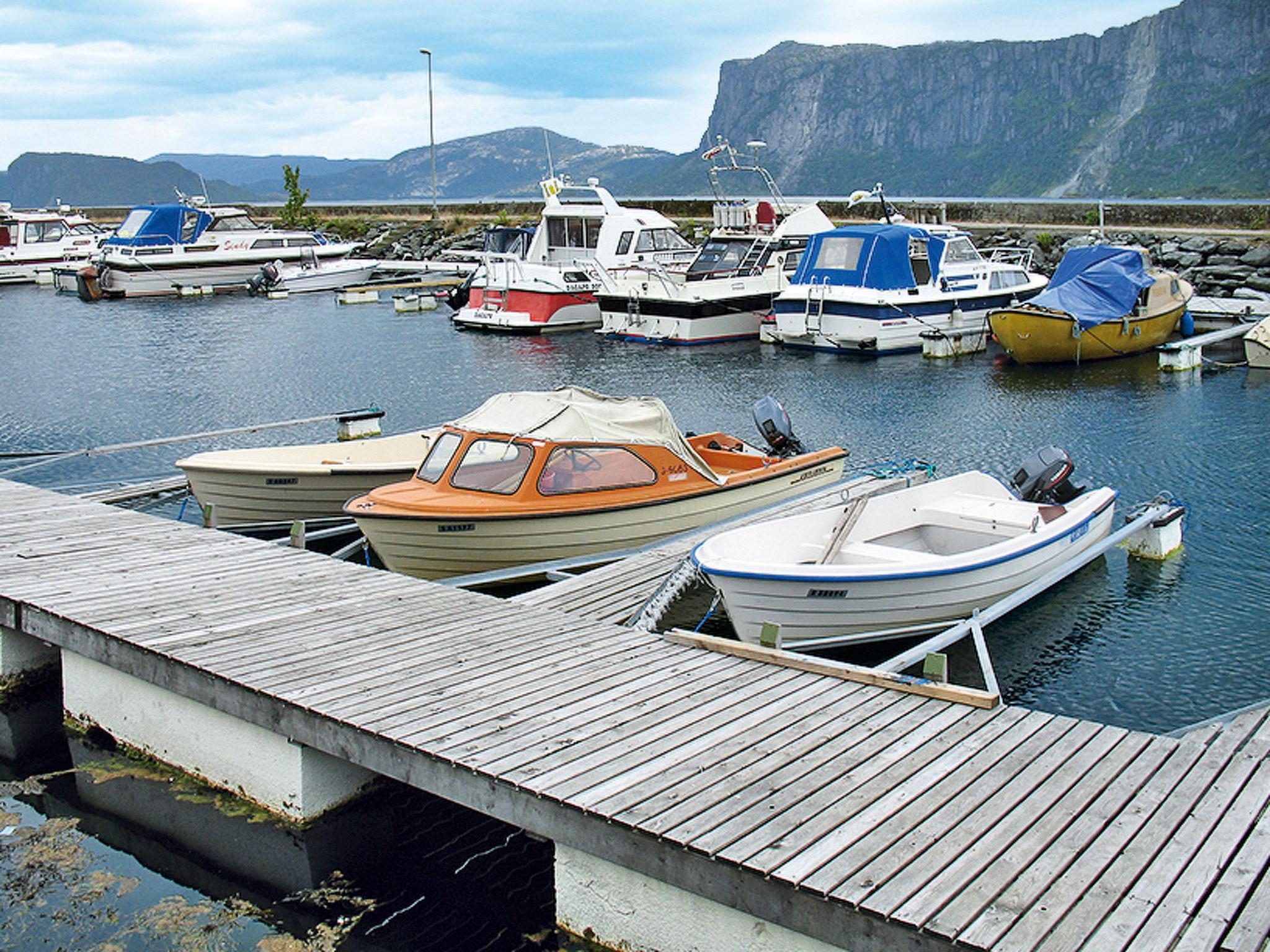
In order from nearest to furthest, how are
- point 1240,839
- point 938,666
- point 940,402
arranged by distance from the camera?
point 1240,839, point 938,666, point 940,402

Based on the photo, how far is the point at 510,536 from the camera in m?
11.7

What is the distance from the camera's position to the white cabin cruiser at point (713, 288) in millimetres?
30922

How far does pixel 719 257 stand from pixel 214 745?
26544mm

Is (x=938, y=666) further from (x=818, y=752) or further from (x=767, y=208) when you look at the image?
(x=767, y=208)

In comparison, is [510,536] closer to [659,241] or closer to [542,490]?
[542,490]

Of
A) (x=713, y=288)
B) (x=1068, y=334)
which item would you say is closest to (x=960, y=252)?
(x=1068, y=334)

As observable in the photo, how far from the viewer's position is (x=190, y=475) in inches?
548

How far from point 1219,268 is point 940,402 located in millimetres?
16300

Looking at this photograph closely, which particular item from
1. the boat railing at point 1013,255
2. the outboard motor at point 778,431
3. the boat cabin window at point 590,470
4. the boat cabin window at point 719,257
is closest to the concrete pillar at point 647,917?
the boat cabin window at point 590,470

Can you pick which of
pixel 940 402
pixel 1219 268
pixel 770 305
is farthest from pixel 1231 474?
pixel 1219 268

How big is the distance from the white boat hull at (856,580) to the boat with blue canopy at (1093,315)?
1491 centimetres

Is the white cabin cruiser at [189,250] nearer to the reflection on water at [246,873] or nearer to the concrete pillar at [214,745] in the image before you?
the concrete pillar at [214,745]

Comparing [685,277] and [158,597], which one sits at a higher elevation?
[685,277]

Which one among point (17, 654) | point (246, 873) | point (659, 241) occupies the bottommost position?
point (246, 873)
